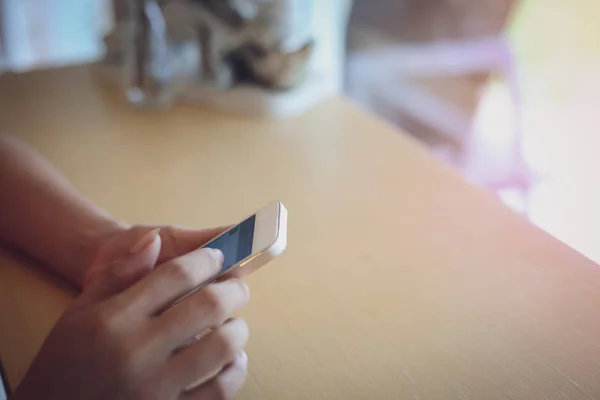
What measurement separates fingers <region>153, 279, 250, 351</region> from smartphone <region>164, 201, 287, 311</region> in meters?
0.01

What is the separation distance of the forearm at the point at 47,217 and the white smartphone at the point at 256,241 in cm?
19

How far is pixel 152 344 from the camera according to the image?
45 centimetres

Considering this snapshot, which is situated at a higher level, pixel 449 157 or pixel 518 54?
pixel 518 54

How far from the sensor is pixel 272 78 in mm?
980

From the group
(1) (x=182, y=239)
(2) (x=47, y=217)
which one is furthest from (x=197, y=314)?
(2) (x=47, y=217)

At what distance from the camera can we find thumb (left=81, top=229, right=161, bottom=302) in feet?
1.66

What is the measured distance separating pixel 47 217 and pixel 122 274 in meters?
0.23

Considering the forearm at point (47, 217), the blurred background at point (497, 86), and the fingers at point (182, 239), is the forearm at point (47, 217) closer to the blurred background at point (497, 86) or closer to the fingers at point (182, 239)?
the fingers at point (182, 239)

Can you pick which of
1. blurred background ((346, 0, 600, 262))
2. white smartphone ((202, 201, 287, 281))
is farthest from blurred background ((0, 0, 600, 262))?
white smartphone ((202, 201, 287, 281))

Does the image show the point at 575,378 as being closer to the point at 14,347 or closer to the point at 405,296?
the point at 405,296

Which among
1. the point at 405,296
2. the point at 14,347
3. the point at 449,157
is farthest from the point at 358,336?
the point at 449,157

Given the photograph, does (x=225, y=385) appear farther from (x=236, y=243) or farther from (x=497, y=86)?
(x=497, y=86)

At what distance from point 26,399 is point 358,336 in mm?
272

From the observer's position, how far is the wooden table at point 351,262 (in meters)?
0.54
